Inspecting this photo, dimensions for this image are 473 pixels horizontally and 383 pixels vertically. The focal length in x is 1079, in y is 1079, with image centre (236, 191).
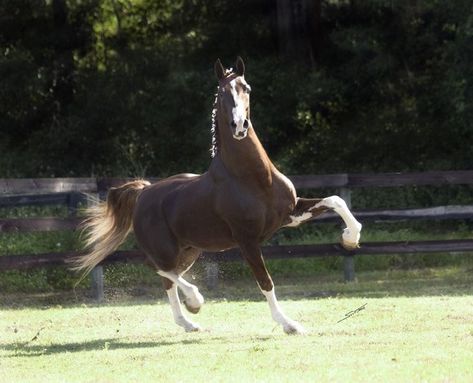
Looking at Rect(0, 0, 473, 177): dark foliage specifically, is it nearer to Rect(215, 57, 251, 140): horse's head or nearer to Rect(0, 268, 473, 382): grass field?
Rect(0, 268, 473, 382): grass field

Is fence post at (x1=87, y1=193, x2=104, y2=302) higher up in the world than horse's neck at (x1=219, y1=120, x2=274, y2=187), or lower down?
lower down

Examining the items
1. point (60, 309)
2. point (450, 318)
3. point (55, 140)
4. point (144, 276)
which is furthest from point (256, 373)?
point (55, 140)

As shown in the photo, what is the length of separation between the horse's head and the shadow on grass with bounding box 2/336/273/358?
1.72 metres

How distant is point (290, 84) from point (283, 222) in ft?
41.4

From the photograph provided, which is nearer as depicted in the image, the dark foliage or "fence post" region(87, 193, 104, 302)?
"fence post" region(87, 193, 104, 302)

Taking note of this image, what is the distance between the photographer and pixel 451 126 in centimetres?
2047

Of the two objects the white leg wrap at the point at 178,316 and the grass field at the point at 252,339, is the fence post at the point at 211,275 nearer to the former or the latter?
the grass field at the point at 252,339

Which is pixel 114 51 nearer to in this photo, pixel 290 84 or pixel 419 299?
pixel 290 84

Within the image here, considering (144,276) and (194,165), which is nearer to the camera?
(144,276)

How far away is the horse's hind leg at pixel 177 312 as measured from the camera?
9797mm

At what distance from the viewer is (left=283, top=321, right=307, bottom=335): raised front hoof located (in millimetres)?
8875

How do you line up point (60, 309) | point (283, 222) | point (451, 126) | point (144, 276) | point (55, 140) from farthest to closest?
1. point (55, 140)
2. point (451, 126)
3. point (144, 276)
4. point (60, 309)
5. point (283, 222)

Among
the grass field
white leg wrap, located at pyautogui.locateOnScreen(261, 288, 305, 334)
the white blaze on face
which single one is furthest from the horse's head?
the grass field

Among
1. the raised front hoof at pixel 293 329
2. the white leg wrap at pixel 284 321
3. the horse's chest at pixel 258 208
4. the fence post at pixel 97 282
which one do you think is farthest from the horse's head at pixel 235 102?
the fence post at pixel 97 282
